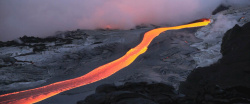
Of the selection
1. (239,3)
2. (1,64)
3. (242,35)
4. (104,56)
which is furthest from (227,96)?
(239,3)

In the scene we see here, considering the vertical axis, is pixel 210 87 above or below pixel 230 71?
below

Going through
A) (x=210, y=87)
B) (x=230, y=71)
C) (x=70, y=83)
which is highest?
(x=230, y=71)

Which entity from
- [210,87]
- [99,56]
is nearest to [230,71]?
[210,87]

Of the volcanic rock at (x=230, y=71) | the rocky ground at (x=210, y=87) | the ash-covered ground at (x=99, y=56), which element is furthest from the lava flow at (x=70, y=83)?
the volcanic rock at (x=230, y=71)

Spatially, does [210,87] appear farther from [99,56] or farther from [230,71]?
[99,56]

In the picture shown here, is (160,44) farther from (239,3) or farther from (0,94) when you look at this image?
(239,3)

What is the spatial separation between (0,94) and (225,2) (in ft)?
51.0

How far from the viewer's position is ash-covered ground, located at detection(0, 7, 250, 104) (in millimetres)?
7246

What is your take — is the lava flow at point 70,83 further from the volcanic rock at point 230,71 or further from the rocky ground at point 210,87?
the volcanic rock at point 230,71

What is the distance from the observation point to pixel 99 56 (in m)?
9.58

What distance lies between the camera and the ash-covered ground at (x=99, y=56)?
23.8 ft

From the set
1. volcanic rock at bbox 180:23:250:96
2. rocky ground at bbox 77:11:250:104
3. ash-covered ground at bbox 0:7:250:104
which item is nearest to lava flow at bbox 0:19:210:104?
ash-covered ground at bbox 0:7:250:104

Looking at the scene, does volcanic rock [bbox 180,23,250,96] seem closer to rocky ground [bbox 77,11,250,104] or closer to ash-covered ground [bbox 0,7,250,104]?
rocky ground [bbox 77,11,250,104]

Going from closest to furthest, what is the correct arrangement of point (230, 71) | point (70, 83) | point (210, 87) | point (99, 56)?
point (210, 87) < point (230, 71) < point (70, 83) < point (99, 56)
